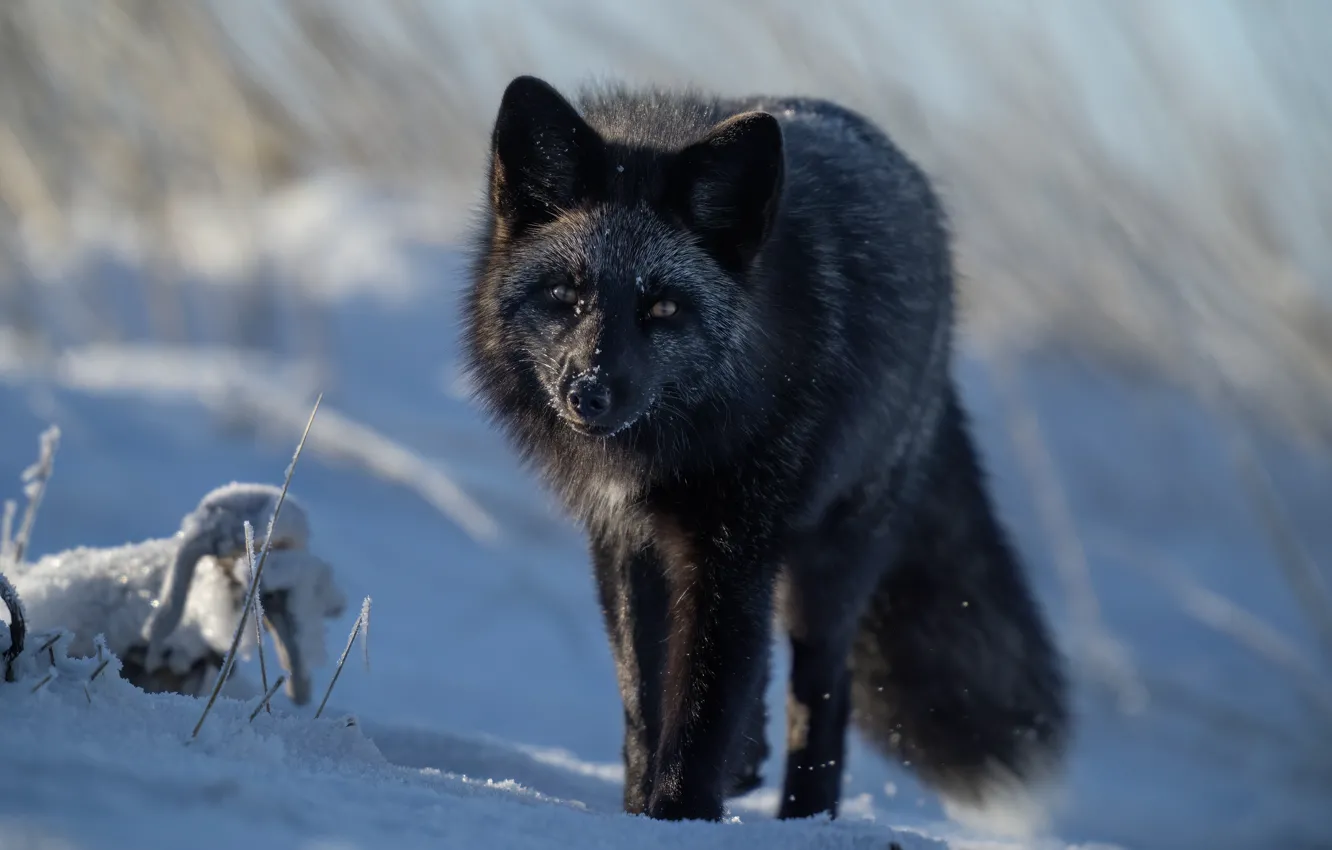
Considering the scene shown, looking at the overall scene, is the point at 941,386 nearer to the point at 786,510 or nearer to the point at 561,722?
the point at 786,510

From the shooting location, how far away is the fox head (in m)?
2.86

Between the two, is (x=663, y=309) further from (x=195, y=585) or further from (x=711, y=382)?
(x=195, y=585)

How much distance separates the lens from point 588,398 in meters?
2.66

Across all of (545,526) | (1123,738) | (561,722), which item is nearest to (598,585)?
(561,722)

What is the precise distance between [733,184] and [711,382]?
454 mm

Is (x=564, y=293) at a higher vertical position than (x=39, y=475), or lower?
higher

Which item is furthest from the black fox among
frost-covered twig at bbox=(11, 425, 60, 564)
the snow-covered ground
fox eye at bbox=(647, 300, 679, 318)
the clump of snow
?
frost-covered twig at bbox=(11, 425, 60, 564)

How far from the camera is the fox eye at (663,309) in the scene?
9.47 feet

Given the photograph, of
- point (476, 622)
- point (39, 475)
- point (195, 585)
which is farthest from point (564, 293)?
point (476, 622)

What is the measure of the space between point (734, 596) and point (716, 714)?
268mm

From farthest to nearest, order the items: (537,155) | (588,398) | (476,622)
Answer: (476,622) < (537,155) < (588,398)

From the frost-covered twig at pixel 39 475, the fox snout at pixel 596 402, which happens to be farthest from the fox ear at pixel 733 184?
the frost-covered twig at pixel 39 475

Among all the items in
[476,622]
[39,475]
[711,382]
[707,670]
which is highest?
[476,622]

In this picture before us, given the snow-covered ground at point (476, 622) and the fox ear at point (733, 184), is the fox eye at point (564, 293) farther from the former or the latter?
the snow-covered ground at point (476, 622)
